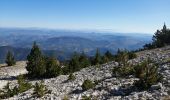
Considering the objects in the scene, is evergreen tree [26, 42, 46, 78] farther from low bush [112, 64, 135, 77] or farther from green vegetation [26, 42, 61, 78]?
low bush [112, 64, 135, 77]

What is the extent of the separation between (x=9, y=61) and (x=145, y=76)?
6329 centimetres

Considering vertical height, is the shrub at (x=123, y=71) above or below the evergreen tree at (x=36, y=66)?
above

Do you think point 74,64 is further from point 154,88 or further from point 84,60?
point 154,88

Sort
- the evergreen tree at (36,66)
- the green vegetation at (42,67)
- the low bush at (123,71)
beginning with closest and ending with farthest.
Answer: the low bush at (123,71) → the green vegetation at (42,67) → the evergreen tree at (36,66)

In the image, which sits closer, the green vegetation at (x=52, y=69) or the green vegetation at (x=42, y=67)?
the green vegetation at (x=52, y=69)

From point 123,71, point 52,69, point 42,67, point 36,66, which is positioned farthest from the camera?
point 36,66

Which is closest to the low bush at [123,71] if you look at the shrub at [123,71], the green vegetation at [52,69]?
the shrub at [123,71]

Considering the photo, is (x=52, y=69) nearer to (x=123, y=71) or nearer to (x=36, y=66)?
(x=36, y=66)

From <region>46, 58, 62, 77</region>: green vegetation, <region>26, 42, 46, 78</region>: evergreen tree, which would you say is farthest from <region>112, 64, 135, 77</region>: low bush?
<region>26, 42, 46, 78</region>: evergreen tree

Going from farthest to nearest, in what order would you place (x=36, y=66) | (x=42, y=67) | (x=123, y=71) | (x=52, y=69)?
(x=36, y=66)
(x=42, y=67)
(x=52, y=69)
(x=123, y=71)

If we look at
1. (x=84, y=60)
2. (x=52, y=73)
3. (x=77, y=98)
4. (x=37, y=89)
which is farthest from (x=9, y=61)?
(x=77, y=98)

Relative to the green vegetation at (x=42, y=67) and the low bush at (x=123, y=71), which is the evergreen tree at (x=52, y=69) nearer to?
Answer: the green vegetation at (x=42, y=67)

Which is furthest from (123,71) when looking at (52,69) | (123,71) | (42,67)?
(42,67)

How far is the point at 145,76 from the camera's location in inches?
1065
